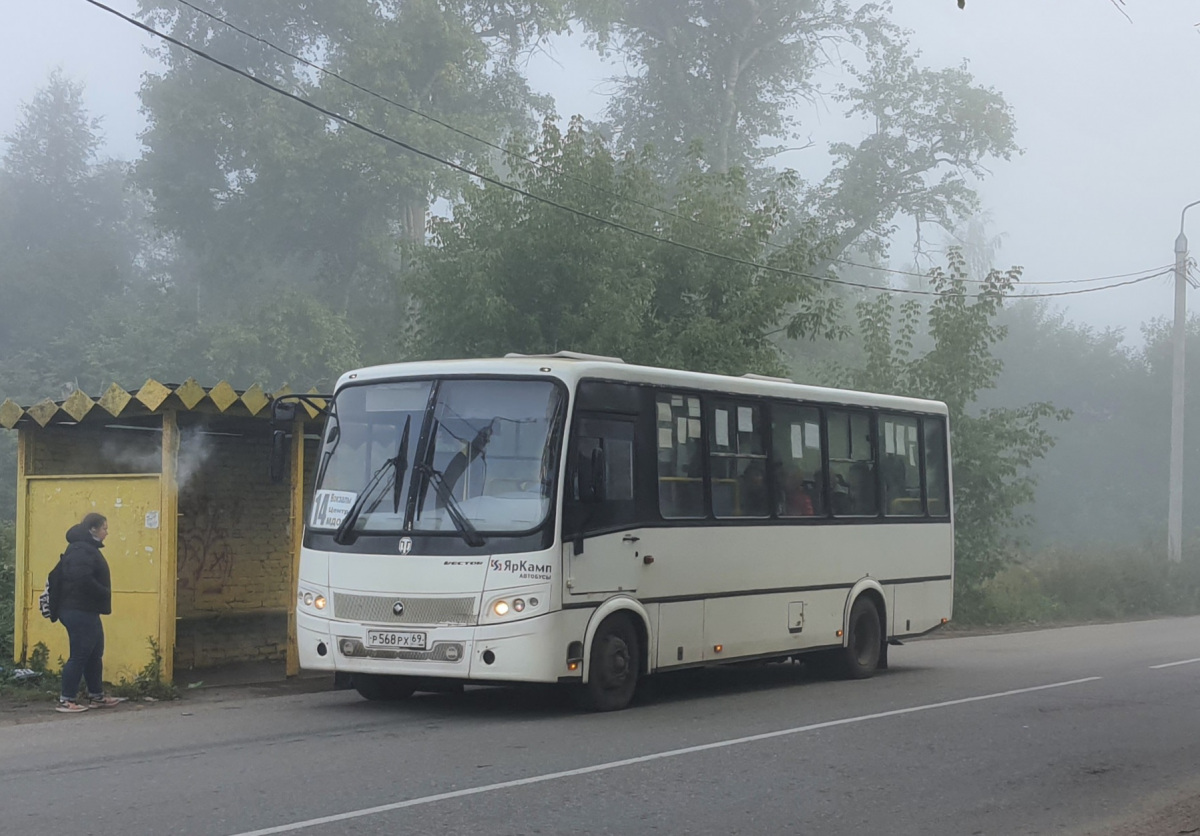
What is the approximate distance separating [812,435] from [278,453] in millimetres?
5604

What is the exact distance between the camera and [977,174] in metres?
51.4

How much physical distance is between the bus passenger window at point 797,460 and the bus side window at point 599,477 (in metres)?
2.45

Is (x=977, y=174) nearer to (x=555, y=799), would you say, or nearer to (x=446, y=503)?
(x=446, y=503)

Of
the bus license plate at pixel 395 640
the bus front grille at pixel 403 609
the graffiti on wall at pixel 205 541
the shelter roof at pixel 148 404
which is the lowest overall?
the bus license plate at pixel 395 640

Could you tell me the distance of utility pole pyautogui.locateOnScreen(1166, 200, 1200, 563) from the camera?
35.2 m

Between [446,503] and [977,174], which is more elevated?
[977,174]

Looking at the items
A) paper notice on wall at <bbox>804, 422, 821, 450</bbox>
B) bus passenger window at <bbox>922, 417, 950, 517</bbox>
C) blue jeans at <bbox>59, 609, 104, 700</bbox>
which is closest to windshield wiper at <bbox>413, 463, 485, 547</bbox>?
blue jeans at <bbox>59, 609, 104, 700</bbox>

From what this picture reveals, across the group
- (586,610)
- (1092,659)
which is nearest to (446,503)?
(586,610)

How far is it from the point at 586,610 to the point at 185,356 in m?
34.2

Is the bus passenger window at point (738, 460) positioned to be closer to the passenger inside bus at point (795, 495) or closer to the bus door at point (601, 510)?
the passenger inside bus at point (795, 495)

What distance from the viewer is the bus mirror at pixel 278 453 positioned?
12.3 m

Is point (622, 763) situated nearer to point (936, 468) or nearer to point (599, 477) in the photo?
point (599, 477)

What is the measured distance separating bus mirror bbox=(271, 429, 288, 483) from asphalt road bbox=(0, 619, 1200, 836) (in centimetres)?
200

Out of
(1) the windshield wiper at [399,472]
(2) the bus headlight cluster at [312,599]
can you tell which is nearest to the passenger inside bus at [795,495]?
(1) the windshield wiper at [399,472]
